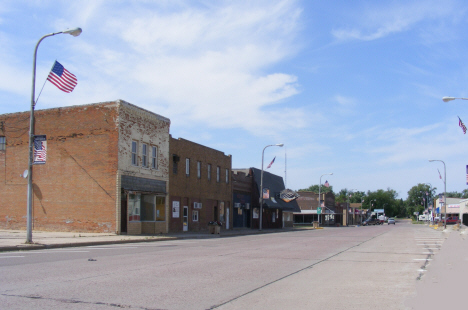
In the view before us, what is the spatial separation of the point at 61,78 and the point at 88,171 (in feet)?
28.2

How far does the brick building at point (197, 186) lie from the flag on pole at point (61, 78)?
1347 centimetres

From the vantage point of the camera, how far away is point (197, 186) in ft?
125

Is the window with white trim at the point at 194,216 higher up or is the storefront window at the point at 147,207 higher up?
the storefront window at the point at 147,207

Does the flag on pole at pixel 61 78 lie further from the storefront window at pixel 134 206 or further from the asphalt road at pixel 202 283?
the storefront window at pixel 134 206

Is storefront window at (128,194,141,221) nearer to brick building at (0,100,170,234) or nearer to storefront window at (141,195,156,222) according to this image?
brick building at (0,100,170,234)

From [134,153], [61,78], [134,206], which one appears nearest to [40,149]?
[61,78]

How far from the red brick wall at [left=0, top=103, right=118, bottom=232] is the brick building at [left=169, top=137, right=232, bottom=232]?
6968 mm

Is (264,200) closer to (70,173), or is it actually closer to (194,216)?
(194,216)

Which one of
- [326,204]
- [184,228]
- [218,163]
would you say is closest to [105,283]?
[184,228]

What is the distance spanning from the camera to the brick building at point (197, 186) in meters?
34.8

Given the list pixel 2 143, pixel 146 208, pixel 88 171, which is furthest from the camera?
pixel 2 143

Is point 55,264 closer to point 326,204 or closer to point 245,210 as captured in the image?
point 245,210

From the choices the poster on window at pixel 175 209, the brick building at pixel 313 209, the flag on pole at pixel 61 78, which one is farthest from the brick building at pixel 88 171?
the brick building at pixel 313 209

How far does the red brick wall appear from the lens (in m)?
27.8
